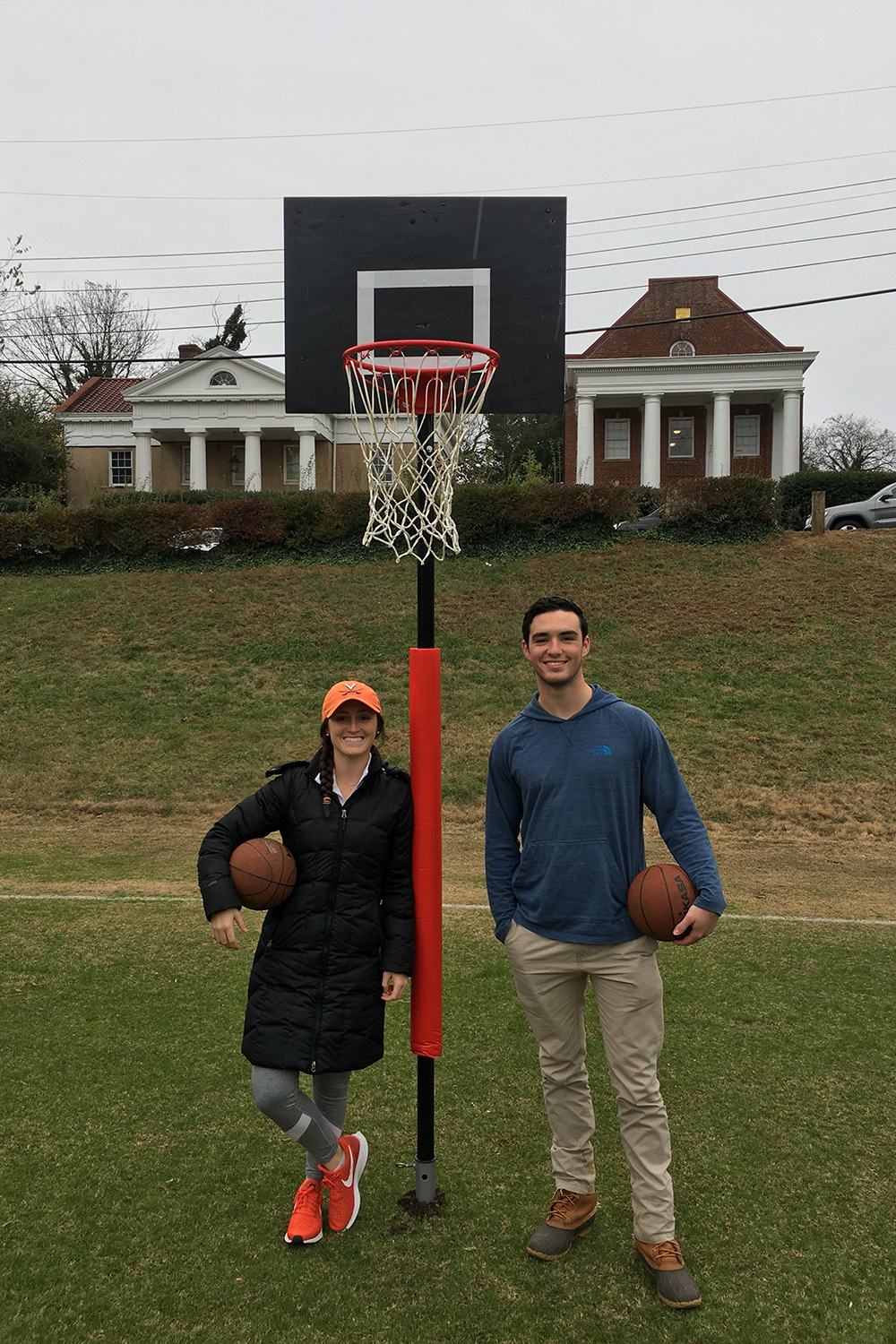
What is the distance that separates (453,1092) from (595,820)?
6.63ft

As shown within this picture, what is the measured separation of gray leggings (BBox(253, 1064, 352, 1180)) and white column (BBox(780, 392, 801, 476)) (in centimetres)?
3649

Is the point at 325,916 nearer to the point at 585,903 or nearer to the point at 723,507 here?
the point at 585,903

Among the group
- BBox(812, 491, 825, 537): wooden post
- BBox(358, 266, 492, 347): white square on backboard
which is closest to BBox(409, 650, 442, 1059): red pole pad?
BBox(358, 266, 492, 347): white square on backboard

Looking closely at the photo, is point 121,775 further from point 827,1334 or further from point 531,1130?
point 827,1334

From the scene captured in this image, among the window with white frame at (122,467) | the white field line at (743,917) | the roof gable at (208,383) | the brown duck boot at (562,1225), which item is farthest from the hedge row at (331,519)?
the window with white frame at (122,467)

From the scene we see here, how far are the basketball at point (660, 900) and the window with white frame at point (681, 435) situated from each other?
38812 millimetres

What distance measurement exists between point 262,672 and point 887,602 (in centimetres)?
1133

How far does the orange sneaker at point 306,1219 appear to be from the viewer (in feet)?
11.3

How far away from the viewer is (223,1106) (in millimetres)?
4469

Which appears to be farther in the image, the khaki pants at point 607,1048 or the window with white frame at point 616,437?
the window with white frame at point 616,437

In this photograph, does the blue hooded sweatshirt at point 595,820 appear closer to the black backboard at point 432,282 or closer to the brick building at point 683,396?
the black backboard at point 432,282

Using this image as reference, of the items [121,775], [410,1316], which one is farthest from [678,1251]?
[121,775]

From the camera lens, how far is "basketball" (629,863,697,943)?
10.4 ft

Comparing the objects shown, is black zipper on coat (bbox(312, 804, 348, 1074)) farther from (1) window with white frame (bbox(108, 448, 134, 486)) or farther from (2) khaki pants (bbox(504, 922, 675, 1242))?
(1) window with white frame (bbox(108, 448, 134, 486))
